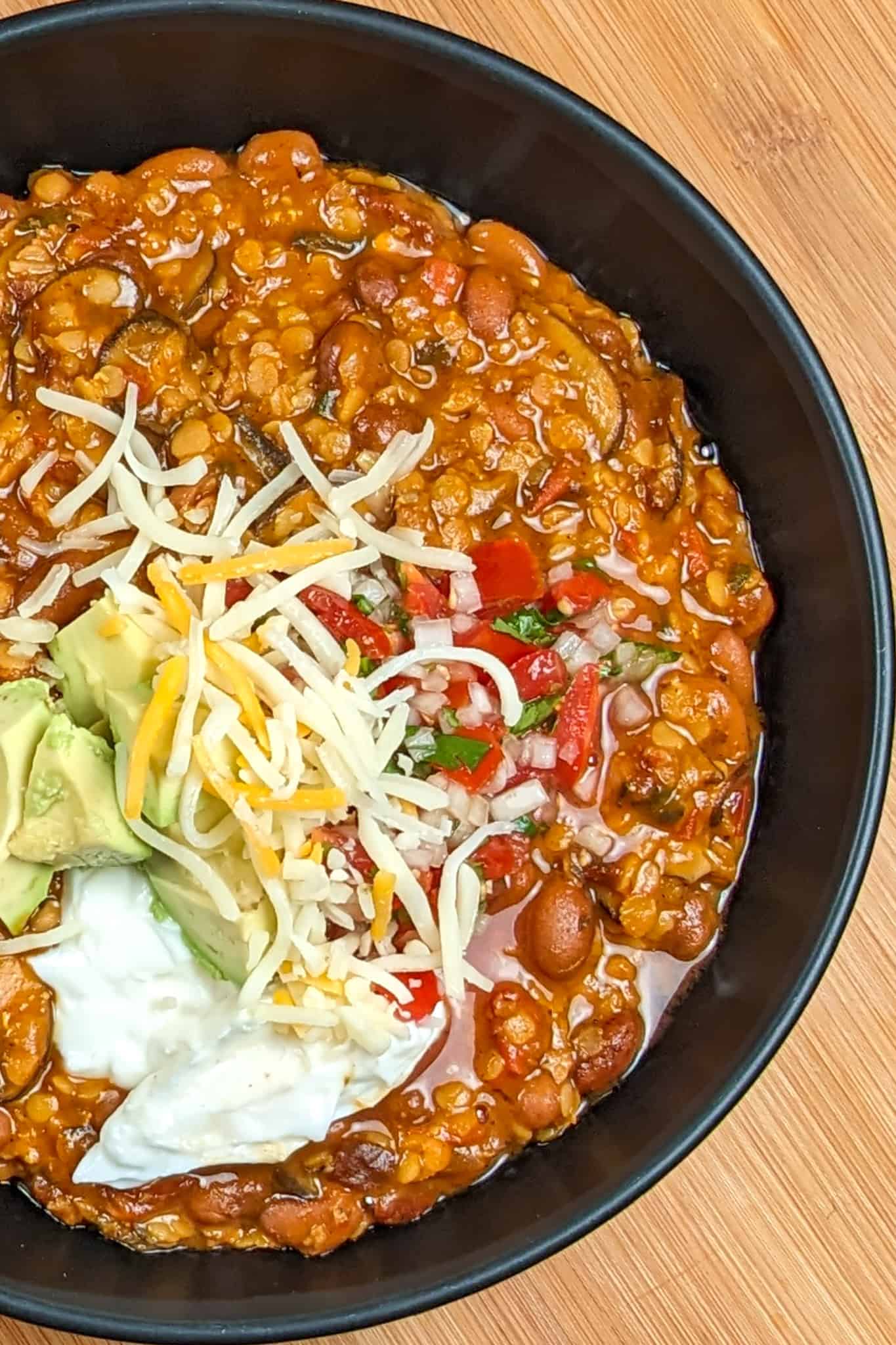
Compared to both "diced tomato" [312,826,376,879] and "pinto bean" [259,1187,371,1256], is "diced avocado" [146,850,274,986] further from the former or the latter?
"pinto bean" [259,1187,371,1256]

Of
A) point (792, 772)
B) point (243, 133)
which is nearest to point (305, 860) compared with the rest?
point (792, 772)

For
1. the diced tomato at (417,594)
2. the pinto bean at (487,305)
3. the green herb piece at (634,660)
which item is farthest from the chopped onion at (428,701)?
the pinto bean at (487,305)

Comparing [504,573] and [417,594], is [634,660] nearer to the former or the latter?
[504,573]

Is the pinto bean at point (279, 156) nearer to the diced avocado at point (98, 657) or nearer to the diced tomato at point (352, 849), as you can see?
the diced avocado at point (98, 657)

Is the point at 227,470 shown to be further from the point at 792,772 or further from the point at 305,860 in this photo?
the point at 792,772

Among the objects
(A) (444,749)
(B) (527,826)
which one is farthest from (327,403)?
(B) (527,826)

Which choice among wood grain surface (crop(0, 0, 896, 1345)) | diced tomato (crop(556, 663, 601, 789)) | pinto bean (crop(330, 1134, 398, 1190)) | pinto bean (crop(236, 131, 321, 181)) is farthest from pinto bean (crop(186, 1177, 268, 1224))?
pinto bean (crop(236, 131, 321, 181))
